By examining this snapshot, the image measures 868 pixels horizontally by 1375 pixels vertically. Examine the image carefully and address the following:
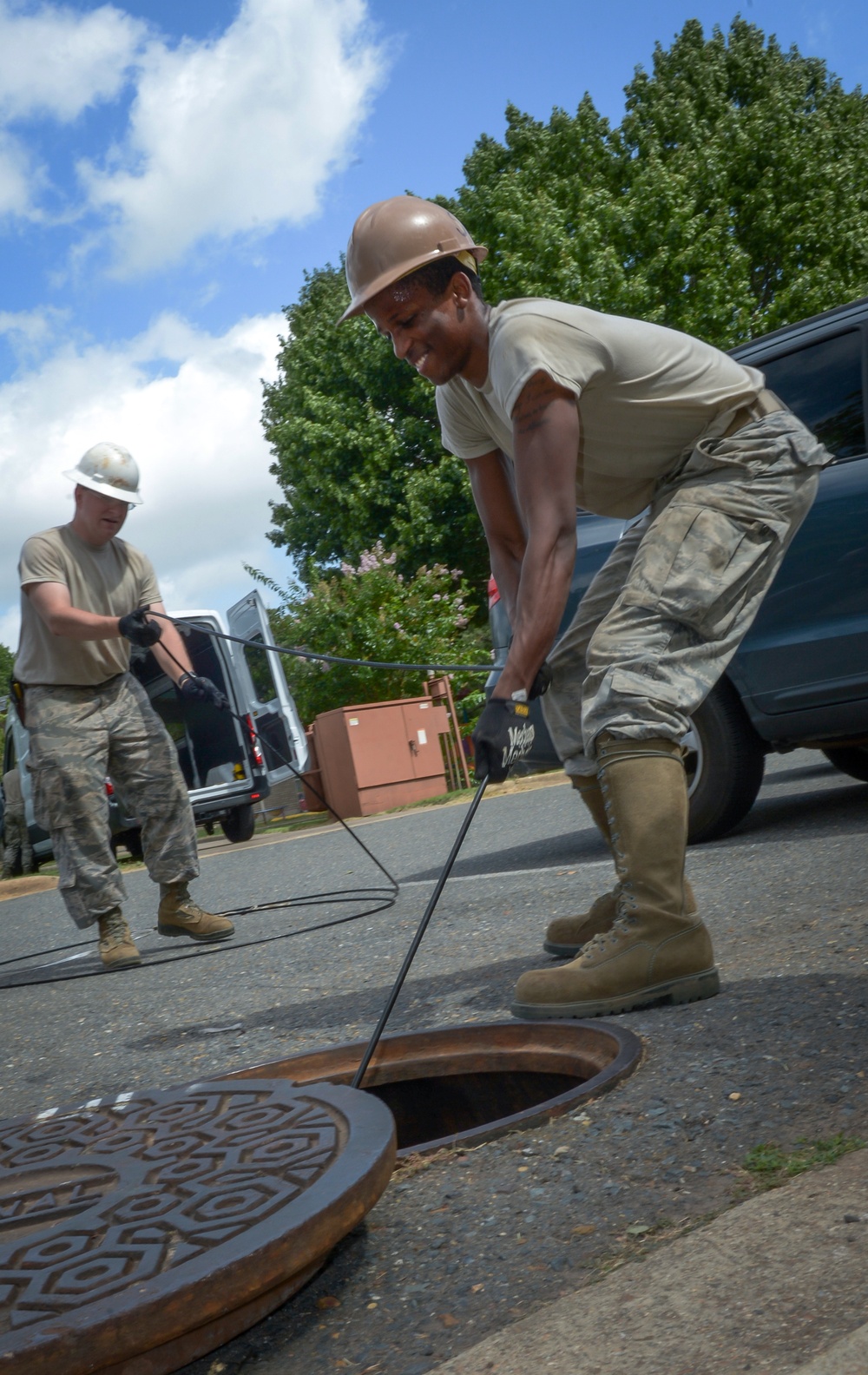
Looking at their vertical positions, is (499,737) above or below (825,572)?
below

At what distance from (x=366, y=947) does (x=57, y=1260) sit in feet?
8.56

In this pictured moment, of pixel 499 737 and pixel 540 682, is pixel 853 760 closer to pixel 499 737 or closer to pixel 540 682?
pixel 540 682

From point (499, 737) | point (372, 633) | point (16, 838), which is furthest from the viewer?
point (372, 633)

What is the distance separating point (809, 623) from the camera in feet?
15.1

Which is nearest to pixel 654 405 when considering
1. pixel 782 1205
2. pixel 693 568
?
pixel 693 568

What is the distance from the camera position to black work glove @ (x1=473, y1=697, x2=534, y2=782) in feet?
8.16

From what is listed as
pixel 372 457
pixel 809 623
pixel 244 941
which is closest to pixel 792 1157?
pixel 809 623

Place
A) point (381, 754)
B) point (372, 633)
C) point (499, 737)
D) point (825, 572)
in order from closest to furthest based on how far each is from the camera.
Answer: point (499, 737), point (825, 572), point (381, 754), point (372, 633)

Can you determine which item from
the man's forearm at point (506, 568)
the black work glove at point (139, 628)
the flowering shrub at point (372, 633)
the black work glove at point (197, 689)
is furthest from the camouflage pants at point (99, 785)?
the flowering shrub at point (372, 633)

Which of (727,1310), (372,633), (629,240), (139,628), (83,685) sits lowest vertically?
(727,1310)

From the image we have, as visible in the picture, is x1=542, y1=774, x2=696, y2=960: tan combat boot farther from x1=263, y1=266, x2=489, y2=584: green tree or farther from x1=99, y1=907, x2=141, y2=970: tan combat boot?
x1=263, y1=266, x2=489, y2=584: green tree

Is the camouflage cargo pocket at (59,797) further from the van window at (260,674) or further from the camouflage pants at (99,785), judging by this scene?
the van window at (260,674)

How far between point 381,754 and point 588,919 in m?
11.2

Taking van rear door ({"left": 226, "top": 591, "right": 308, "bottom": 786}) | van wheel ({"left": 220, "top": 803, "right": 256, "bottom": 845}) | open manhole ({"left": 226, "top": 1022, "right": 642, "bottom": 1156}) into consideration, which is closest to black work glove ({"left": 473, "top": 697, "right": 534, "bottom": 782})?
open manhole ({"left": 226, "top": 1022, "right": 642, "bottom": 1156})
